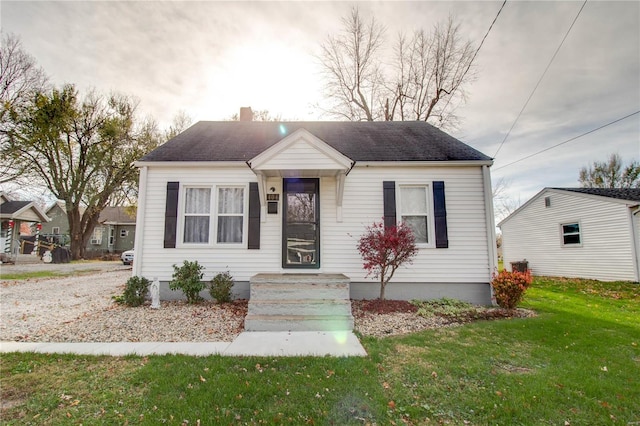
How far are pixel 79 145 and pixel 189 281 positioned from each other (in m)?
19.6

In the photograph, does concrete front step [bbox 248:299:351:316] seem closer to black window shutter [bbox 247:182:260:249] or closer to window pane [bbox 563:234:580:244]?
black window shutter [bbox 247:182:260:249]

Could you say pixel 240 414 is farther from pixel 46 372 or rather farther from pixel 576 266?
pixel 576 266

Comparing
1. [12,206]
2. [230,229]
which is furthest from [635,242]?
[12,206]

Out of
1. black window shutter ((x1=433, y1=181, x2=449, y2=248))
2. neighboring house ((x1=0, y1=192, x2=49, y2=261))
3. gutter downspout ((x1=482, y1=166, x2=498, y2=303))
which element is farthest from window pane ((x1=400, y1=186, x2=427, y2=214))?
neighboring house ((x1=0, y1=192, x2=49, y2=261))

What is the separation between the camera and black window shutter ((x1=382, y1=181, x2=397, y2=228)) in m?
7.56

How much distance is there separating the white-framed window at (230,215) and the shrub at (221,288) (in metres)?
1.11

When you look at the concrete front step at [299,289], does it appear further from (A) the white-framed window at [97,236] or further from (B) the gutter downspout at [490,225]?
(A) the white-framed window at [97,236]

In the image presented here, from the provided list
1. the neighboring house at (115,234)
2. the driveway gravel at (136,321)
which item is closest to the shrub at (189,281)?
the driveway gravel at (136,321)

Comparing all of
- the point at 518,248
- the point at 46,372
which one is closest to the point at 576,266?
the point at 518,248

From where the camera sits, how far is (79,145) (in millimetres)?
19922

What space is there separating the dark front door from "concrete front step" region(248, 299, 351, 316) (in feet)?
6.54

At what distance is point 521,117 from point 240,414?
1487 centimetres

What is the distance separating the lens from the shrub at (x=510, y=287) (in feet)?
21.4

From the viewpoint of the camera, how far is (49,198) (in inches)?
794
